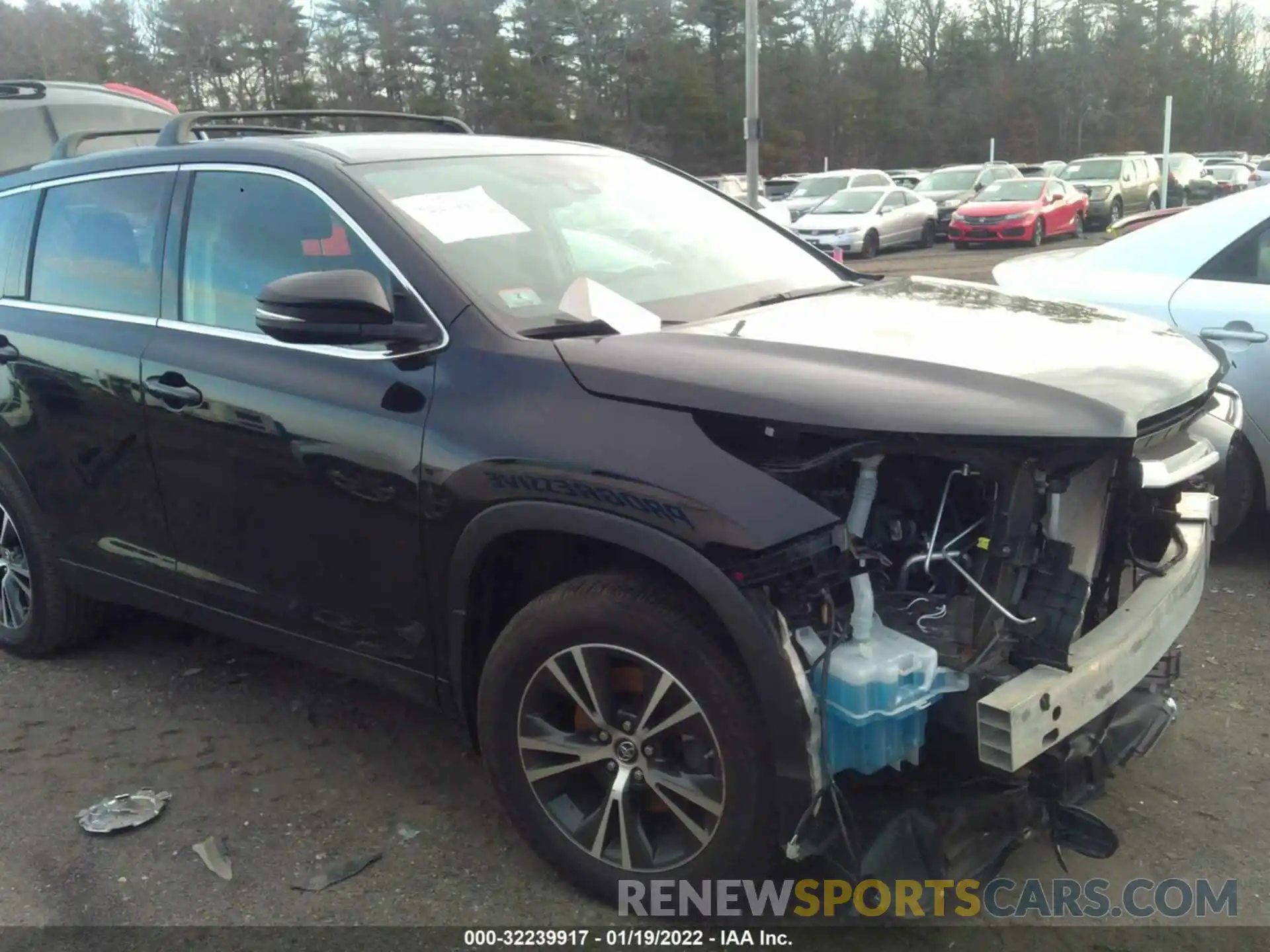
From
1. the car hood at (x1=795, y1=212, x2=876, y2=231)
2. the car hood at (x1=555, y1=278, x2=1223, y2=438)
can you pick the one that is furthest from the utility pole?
the car hood at (x1=555, y1=278, x2=1223, y2=438)

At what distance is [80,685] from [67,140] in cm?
208

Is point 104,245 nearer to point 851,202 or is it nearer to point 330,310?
point 330,310

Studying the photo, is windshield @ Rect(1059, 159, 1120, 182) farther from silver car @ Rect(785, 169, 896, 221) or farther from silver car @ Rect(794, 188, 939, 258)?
silver car @ Rect(794, 188, 939, 258)

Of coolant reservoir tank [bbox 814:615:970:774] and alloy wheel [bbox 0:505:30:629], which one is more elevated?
coolant reservoir tank [bbox 814:615:970:774]

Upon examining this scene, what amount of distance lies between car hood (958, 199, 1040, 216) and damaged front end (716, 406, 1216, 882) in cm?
2220

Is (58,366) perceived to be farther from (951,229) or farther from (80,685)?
(951,229)

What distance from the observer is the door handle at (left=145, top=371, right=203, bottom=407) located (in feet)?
10.8

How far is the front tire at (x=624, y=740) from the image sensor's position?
2.43m

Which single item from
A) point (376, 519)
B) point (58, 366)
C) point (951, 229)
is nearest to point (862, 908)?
point (376, 519)

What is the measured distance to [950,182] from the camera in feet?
95.0

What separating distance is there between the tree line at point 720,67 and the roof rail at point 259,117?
40714 millimetres

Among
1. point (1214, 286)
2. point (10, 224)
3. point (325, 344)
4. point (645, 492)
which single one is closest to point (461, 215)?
point (325, 344)

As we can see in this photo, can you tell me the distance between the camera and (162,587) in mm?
3652

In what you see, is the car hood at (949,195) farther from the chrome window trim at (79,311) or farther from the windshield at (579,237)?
the chrome window trim at (79,311)
